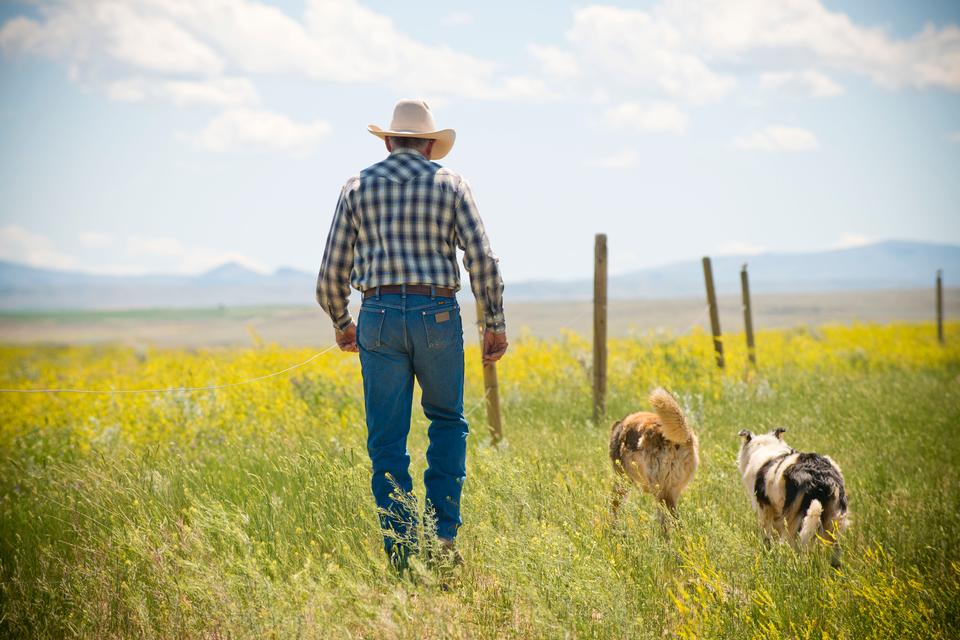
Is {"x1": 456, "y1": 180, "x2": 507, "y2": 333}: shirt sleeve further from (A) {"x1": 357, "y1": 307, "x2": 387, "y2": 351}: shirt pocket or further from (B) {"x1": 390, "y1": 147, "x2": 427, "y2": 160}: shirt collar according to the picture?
(A) {"x1": 357, "y1": 307, "x2": 387, "y2": 351}: shirt pocket

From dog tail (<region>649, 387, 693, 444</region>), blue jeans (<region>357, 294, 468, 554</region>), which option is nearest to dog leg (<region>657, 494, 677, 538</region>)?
dog tail (<region>649, 387, 693, 444</region>)

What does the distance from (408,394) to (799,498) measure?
210cm

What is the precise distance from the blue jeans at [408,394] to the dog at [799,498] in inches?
67.9

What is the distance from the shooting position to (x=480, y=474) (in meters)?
4.74

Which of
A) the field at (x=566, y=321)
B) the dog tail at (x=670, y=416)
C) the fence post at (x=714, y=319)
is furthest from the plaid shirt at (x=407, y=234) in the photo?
the fence post at (x=714, y=319)

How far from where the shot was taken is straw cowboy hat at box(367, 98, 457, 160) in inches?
149

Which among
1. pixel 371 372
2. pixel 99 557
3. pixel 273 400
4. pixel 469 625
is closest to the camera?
pixel 469 625

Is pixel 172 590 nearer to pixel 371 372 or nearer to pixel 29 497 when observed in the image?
pixel 371 372

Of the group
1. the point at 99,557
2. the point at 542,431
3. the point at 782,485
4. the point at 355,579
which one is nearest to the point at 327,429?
the point at 542,431

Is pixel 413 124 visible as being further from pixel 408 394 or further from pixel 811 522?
pixel 811 522

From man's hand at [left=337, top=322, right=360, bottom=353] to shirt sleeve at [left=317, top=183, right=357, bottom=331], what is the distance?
0.13 meters

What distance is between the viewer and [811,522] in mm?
3799

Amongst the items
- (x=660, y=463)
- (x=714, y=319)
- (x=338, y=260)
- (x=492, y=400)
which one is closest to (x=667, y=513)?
(x=660, y=463)

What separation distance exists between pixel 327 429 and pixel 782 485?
383cm
